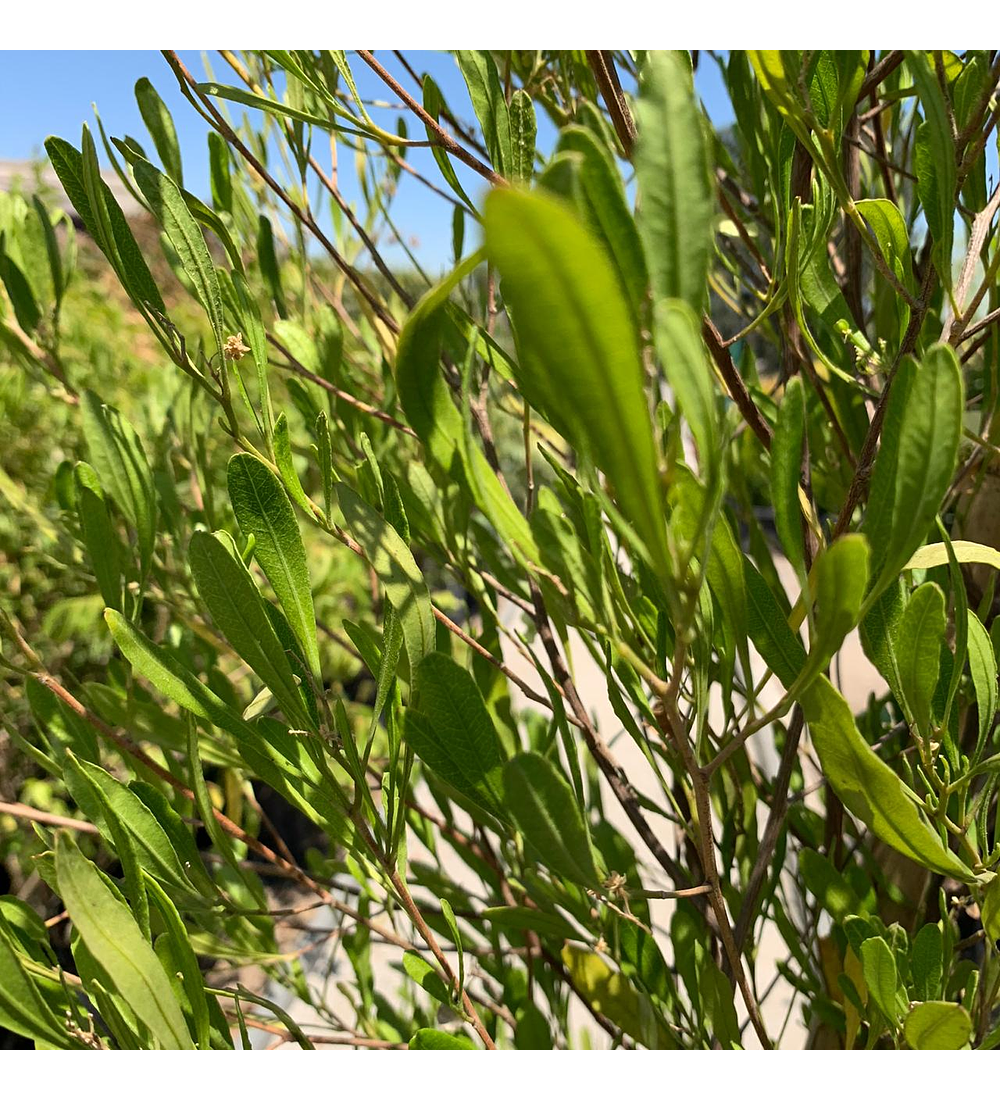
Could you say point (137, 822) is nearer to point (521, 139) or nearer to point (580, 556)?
point (580, 556)

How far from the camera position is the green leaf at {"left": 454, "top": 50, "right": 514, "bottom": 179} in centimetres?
35

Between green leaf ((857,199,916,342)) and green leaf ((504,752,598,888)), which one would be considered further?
green leaf ((857,199,916,342))

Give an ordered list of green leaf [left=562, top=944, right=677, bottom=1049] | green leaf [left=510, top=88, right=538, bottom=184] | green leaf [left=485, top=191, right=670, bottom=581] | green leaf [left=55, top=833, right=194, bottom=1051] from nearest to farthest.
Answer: green leaf [left=485, top=191, right=670, bottom=581]
green leaf [left=55, top=833, right=194, bottom=1051]
green leaf [left=510, top=88, right=538, bottom=184]
green leaf [left=562, top=944, right=677, bottom=1049]

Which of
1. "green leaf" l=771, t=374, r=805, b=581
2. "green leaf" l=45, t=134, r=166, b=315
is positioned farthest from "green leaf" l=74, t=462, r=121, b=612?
"green leaf" l=771, t=374, r=805, b=581

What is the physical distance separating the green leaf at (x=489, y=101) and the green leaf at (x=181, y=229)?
13 cm

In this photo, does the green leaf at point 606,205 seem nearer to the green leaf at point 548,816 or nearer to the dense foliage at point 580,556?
the dense foliage at point 580,556

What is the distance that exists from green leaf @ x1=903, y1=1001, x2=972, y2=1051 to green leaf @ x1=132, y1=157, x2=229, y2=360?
1.24ft

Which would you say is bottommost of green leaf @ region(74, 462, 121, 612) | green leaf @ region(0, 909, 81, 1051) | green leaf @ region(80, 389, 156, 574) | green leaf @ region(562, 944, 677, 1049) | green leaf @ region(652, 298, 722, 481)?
green leaf @ region(562, 944, 677, 1049)

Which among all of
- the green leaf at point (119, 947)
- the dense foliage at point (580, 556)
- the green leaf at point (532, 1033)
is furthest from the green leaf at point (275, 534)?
the green leaf at point (532, 1033)

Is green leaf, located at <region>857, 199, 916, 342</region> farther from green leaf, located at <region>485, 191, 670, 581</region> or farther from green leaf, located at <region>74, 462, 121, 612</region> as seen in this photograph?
green leaf, located at <region>74, 462, 121, 612</region>

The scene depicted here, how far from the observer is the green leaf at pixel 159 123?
44cm

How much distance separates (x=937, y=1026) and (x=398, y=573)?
25 cm
